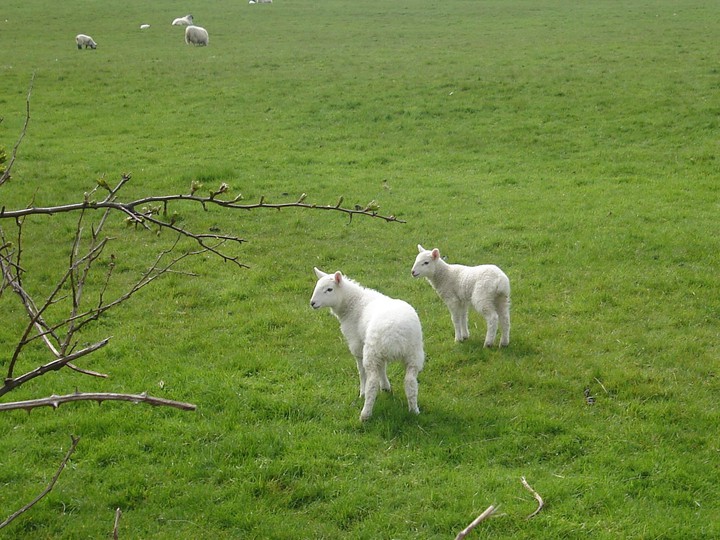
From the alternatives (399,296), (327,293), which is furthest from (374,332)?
(399,296)

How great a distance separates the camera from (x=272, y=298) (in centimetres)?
1019

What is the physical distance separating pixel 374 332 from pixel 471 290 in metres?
2.06

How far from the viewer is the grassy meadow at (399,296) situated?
231 inches

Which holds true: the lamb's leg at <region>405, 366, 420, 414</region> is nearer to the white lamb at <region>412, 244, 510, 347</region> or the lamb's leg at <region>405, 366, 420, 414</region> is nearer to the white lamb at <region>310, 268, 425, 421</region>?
the white lamb at <region>310, 268, 425, 421</region>

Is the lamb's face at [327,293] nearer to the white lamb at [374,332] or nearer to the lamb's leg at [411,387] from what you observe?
the white lamb at [374,332]

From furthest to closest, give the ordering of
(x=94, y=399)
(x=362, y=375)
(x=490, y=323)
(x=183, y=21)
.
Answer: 1. (x=183, y=21)
2. (x=490, y=323)
3. (x=362, y=375)
4. (x=94, y=399)

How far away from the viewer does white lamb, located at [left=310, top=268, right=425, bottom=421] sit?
21.4ft

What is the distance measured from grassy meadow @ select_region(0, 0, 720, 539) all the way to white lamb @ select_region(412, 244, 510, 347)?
0.27 m

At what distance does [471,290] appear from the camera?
8.30 m

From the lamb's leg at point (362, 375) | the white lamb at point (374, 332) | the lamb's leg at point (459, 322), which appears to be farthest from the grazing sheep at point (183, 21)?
the lamb's leg at point (362, 375)

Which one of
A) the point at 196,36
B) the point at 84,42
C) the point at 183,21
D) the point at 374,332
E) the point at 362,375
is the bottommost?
the point at 362,375

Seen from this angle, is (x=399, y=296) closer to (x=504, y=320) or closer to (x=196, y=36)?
(x=504, y=320)

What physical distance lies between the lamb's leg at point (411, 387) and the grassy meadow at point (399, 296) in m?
0.18

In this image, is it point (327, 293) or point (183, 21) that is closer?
point (327, 293)
